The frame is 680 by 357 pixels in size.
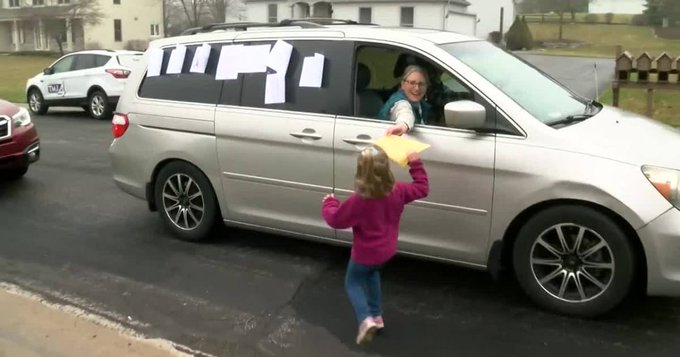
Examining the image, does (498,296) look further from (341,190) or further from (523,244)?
(341,190)

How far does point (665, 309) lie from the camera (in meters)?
4.39

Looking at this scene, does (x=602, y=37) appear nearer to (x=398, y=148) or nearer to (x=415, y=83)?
(x=415, y=83)

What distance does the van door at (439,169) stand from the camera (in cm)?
435

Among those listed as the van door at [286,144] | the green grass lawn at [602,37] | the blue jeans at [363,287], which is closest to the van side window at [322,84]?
the van door at [286,144]

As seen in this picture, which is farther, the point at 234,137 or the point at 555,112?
the point at 234,137

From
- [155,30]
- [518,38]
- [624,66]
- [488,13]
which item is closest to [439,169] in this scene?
[624,66]

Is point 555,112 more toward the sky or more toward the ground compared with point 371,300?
more toward the sky

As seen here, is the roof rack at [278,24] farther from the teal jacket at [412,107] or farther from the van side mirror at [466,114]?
the van side mirror at [466,114]

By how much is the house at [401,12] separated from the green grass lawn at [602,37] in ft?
19.7

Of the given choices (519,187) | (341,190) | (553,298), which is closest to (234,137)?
(341,190)

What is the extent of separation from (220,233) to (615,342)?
3357mm

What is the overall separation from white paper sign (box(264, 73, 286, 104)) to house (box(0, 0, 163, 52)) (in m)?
54.0

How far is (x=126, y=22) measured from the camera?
62062 mm

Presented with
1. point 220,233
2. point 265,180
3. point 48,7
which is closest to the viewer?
point 265,180
